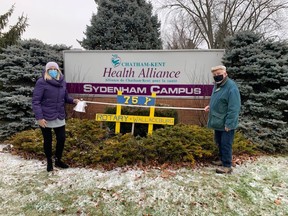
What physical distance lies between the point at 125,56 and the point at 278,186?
452cm

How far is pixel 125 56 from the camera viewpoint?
6.38 m

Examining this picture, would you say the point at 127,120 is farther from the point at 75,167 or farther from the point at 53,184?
the point at 53,184

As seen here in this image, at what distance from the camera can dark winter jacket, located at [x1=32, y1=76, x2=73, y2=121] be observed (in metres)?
3.43

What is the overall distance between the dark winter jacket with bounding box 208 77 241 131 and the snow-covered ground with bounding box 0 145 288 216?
813 millimetres

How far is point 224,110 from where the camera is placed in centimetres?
351

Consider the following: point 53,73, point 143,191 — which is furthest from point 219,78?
point 53,73

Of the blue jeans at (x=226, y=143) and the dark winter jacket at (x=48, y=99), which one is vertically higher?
the dark winter jacket at (x=48, y=99)

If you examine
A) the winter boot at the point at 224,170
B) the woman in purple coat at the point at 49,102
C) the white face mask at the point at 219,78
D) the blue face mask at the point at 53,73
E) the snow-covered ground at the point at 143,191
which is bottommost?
the snow-covered ground at the point at 143,191

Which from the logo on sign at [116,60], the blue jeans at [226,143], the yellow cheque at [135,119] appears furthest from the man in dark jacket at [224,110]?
the logo on sign at [116,60]

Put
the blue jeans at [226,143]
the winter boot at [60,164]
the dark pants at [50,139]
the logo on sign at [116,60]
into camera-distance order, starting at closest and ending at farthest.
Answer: the blue jeans at [226,143]
the dark pants at [50,139]
the winter boot at [60,164]
the logo on sign at [116,60]

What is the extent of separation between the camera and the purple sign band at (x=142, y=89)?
6.10 meters

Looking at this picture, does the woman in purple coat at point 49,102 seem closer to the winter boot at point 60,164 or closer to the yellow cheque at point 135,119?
the winter boot at point 60,164

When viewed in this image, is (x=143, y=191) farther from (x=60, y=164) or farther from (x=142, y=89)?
(x=142, y=89)

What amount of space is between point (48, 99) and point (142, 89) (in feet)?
10.2
